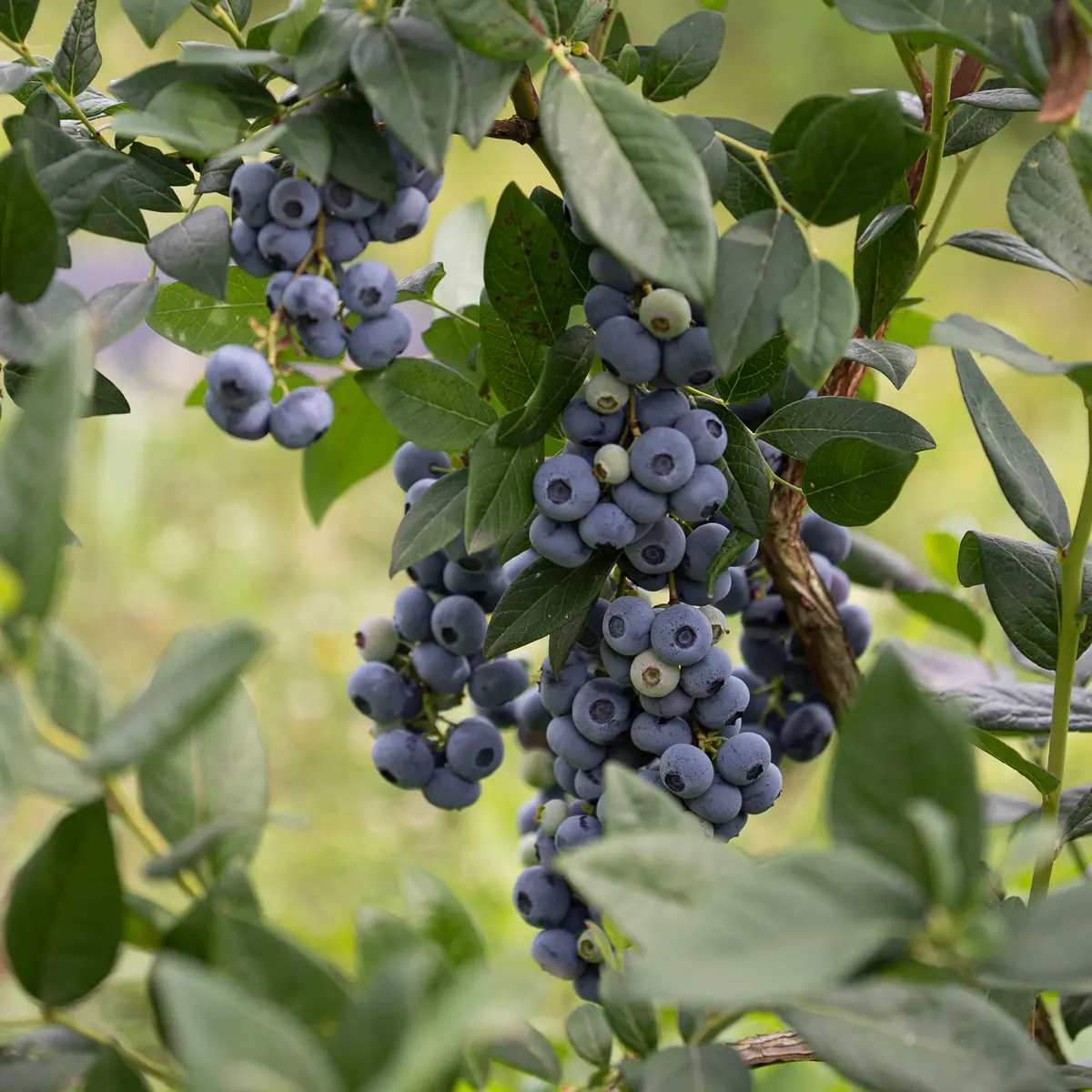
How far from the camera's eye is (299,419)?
19.1 inches

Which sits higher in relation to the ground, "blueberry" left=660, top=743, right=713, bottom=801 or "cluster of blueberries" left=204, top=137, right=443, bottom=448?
"cluster of blueberries" left=204, top=137, right=443, bottom=448

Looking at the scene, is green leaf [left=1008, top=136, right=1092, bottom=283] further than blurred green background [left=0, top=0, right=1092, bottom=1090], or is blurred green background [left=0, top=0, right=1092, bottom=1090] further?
blurred green background [left=0, top=0, right=1092, bottom=1090]

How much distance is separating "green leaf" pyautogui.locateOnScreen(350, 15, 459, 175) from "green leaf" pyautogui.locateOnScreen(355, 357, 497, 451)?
11cm

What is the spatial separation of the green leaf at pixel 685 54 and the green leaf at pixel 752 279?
109 millimetres

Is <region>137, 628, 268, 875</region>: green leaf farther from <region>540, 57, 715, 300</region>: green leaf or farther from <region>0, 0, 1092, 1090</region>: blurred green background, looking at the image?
<region>0, 0, 1092, 1090</region>: blurred green background

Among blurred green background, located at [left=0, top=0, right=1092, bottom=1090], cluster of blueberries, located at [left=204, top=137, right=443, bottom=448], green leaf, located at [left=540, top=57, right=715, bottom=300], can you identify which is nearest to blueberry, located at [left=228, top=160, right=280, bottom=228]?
cluster of blueberries, located at [left=204, top=137, right=443, bottom=448]

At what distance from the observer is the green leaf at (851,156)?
43cm

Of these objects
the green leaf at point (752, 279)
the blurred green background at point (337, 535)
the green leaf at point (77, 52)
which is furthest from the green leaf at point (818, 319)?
the blurred green background at point (337, 535)

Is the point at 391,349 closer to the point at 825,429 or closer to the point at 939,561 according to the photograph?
the point at 825,429

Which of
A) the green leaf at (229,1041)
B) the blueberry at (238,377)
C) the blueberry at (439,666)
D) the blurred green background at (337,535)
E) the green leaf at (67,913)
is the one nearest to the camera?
the green leaf at (229,1041)

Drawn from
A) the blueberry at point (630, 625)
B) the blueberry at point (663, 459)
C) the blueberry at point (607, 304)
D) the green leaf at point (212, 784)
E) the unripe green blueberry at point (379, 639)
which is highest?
the blueberry at point (607, 304)

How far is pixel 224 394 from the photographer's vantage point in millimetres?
467

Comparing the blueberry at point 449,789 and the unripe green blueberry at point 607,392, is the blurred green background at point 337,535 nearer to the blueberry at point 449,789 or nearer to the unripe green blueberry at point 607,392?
the blueberry at point 449,789

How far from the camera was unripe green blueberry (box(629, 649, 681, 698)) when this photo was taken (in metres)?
0.54
